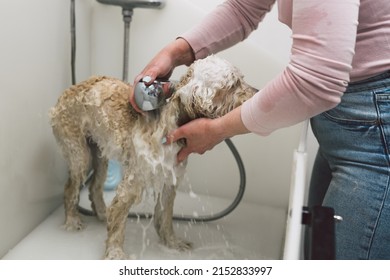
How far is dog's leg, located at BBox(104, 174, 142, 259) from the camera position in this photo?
1.02 metres

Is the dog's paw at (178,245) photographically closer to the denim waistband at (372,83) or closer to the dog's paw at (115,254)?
the dog's paw at (115,254)

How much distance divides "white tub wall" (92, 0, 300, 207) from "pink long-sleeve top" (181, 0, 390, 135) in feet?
1.84

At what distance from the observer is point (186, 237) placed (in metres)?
1.25

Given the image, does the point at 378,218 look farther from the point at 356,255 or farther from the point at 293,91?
the point at 293,91

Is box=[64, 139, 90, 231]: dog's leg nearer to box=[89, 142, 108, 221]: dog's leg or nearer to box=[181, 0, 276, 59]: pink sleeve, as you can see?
box=[89, 142, 108, 221]: dog's leg

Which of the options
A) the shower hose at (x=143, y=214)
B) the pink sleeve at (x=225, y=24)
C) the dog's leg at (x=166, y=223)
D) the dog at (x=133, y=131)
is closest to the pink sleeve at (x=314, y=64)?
the dog at (x=133, y=131)

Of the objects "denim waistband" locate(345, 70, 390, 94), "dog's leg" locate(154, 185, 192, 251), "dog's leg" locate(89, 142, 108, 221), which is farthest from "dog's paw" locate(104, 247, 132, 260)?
"denim waistband" locate(345, 70, 390, 94)

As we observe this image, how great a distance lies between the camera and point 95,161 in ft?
4.11

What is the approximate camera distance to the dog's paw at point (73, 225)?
1.22 meters

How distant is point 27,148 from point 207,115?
0.54 meters

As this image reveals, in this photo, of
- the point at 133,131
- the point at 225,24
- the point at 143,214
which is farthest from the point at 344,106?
the point at 143,214

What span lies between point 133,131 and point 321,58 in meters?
0.53

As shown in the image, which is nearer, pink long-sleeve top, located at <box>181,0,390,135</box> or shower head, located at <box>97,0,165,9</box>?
pink long-sleeve top, located at <box>181,0,390,135</box>
